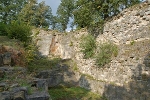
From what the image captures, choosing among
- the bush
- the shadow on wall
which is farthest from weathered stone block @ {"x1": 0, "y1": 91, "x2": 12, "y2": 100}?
the bush

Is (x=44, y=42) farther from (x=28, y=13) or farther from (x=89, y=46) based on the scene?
(x=28, y=13)

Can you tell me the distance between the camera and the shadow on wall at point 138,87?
7.77 m


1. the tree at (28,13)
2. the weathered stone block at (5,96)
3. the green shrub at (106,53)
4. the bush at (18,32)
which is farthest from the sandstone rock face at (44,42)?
the weathered stone block at (5,96)

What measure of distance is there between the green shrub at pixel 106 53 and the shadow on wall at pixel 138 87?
2212 mm

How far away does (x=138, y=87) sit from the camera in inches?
318

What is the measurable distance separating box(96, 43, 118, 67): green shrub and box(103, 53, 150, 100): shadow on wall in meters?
2.21

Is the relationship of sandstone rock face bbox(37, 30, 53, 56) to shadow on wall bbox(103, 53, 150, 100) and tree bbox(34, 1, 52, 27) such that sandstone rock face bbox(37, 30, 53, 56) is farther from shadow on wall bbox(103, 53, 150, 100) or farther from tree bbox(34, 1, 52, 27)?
shadow on wall bbox(103, 53, 150, 100)

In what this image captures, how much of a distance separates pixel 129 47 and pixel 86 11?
5.28 m

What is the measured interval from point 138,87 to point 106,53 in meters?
3.55

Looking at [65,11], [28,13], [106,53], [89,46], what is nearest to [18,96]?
[106,53]

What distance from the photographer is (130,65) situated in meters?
8.97

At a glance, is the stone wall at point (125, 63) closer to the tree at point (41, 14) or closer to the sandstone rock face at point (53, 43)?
the sandstone rock face at point (53, 43)

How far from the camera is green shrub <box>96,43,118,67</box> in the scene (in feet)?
35.5

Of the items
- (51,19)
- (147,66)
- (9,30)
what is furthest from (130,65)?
(51,19)
